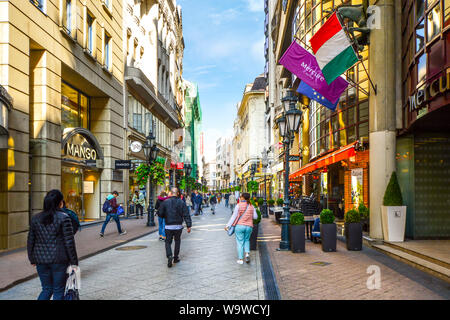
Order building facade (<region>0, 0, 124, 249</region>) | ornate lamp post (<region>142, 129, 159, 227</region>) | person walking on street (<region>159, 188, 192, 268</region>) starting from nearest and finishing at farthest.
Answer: person walking on street (<region>159, 188, 192, 268</region>) → building facade (<region>0, 0, 124, 249</region>) → ornate lamp post (<region>142, 129, 159, 227</region>)

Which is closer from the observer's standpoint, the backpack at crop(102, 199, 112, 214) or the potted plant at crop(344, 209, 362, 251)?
the potted plant at crop(344, 209, 362, 251)

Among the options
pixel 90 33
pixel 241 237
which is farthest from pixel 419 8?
pixel 90 33

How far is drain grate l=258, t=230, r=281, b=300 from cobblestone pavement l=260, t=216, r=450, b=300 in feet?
0.33

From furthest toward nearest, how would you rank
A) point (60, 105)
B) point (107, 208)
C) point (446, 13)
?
point (60, 105) < point (107, 208) < point (446, 13)

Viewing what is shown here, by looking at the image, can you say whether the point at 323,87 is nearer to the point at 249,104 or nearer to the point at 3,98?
the point at 3,98

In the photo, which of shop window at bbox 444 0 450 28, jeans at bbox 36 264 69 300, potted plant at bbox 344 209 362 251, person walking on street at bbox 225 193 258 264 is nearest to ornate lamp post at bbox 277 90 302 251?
potted plant at bbox 344 209 362 251

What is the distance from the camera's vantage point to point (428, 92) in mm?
9555

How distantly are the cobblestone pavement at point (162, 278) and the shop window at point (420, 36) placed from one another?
726 cm

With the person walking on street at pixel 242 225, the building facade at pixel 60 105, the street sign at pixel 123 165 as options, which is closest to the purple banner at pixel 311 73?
the person walking on street at pixel 242 225

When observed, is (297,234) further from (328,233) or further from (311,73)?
(311,73)

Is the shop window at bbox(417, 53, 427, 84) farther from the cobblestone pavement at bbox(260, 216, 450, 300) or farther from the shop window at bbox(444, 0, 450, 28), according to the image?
the cobblestone pavement at bbox(260, 216, 450, 300)

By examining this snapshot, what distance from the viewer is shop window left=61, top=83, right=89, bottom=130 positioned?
18.6 metres

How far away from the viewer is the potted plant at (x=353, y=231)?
37.4 ft

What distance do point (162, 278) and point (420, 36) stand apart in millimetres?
9206
